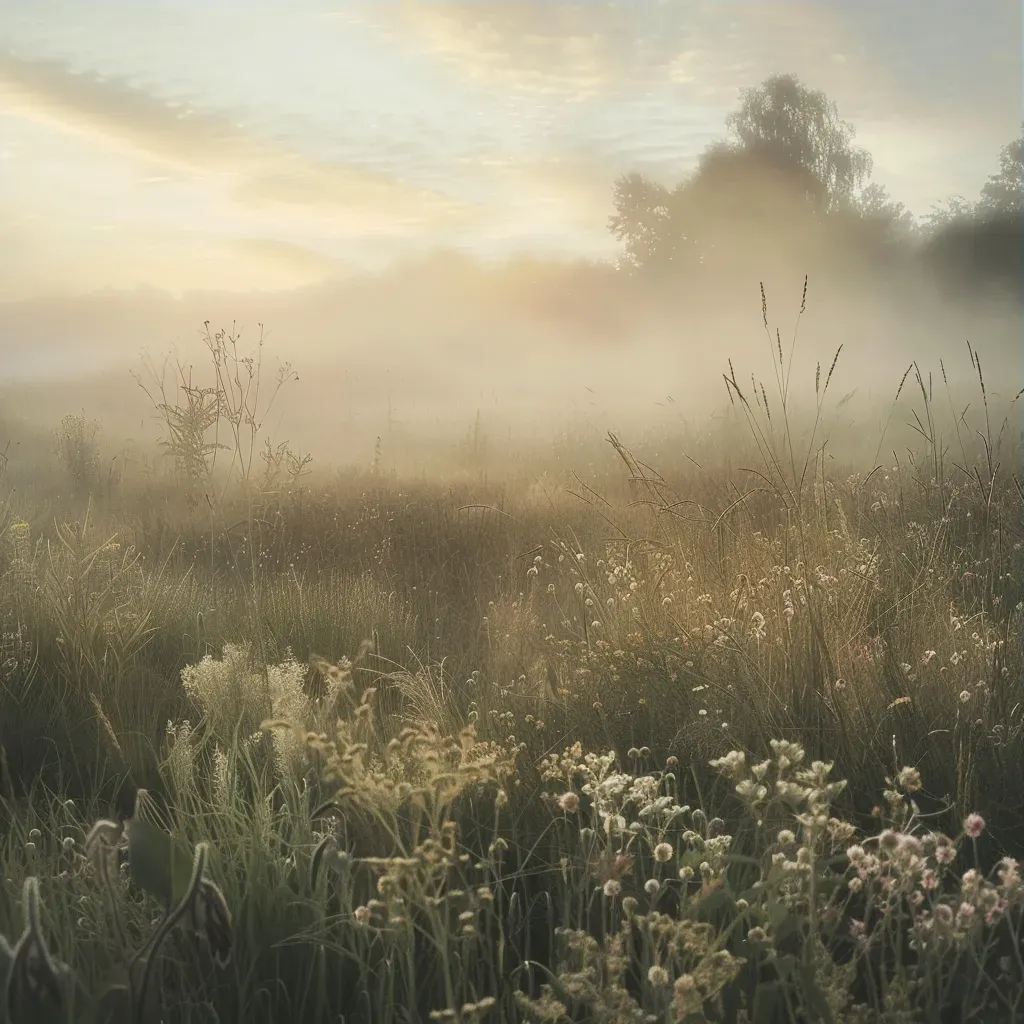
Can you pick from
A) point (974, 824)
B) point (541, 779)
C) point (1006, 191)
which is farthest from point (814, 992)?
point (1006, 191)

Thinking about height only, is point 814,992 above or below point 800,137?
below

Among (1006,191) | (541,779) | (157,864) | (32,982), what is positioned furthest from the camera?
(1006,191)

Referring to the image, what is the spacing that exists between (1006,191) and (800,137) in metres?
5.06

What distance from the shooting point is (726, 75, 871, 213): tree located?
2353 cm

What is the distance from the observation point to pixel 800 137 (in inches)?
938

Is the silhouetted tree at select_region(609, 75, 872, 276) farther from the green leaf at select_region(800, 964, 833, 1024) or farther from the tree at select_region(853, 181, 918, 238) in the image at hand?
the green leaf at select_region(800, 964, 833, 1024)

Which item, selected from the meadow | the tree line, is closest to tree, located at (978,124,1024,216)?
the tree line

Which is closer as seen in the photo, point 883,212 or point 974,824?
point 974,824

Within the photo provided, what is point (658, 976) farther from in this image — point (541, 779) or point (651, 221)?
point (651, 221)

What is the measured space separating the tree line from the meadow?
Answer: 19853 mm

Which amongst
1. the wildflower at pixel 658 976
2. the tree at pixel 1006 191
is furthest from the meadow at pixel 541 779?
the tree at pixel 1006 191

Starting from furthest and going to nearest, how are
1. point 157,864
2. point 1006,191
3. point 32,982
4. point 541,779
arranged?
point 1006,191
point 541,779
point 157,864
point 32,982

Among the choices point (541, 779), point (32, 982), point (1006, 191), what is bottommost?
point (541, 779)

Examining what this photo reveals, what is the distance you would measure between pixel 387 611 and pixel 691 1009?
11.3 feet
